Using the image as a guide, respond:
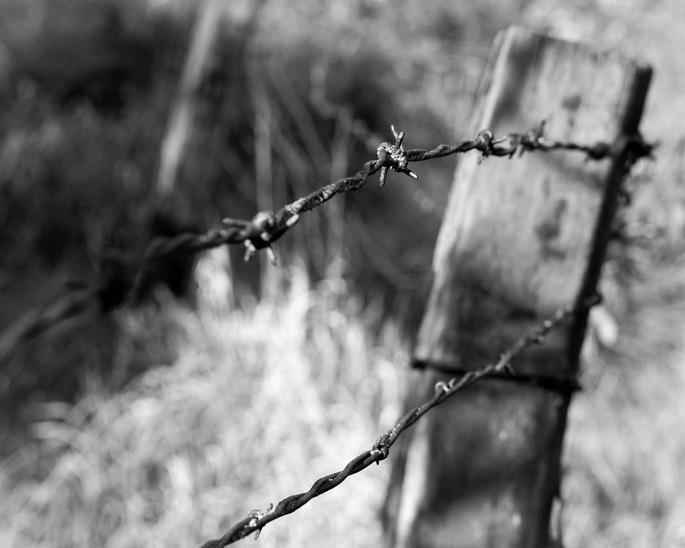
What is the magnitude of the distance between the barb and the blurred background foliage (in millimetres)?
1729

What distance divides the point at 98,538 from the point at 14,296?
1.57m

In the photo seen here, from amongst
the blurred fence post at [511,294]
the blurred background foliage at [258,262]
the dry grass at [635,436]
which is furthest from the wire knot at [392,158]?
the dry grass at [635,436]

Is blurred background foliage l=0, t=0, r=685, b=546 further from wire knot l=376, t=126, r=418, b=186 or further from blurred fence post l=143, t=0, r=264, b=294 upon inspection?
wire knot l=376, t=126, r=418, b=186

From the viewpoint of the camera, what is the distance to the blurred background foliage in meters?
3.15

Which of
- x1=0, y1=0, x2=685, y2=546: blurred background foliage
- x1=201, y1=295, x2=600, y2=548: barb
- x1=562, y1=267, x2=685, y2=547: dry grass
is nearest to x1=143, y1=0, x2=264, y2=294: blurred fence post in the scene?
x1=0, y1=0, x2=685, y2=546: blurred background foliage

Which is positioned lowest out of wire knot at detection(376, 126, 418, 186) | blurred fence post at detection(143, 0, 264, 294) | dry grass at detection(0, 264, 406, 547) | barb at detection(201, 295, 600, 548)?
barb at detection(201, 295, 600, 548)

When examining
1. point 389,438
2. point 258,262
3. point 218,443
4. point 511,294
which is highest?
point 258,262

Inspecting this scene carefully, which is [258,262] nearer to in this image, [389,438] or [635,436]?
[635,436]

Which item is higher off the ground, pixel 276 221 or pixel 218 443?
pixel 218 443

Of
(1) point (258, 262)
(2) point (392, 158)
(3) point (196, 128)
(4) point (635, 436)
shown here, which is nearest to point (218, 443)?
(1) point (258, 262)

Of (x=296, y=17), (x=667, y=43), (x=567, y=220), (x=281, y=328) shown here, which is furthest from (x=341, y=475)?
(x=667, y=43)

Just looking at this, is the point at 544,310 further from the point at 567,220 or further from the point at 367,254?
the point at 367,254

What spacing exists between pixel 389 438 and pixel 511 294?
443 millimetres

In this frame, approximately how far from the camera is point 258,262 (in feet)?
13.8
